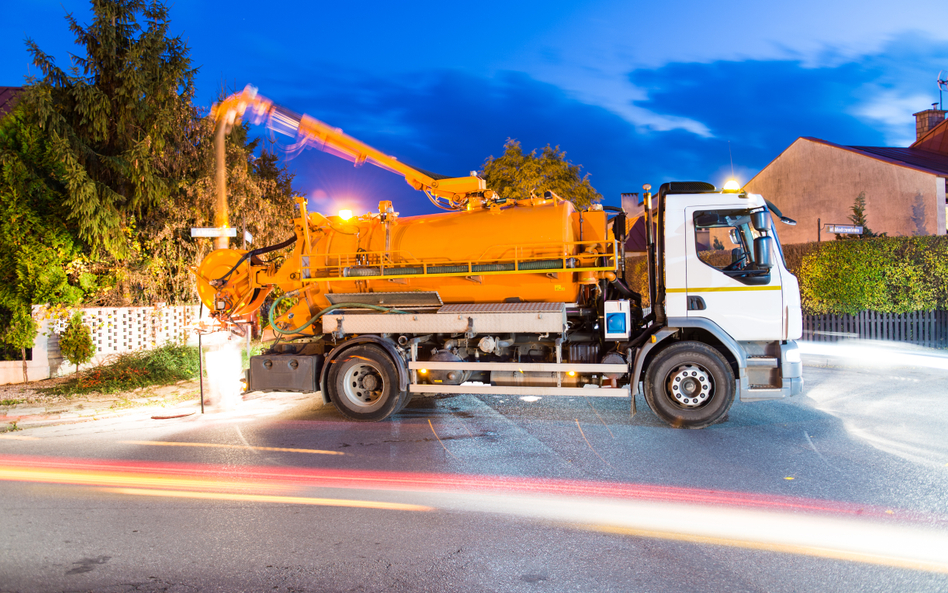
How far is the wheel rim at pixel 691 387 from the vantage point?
702 centimetres

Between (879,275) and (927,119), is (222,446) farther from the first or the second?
(927,119)

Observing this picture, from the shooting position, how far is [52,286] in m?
11.4

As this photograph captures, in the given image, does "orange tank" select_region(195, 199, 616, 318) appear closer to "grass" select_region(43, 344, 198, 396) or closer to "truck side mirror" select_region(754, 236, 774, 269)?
"truck side mirror" select_region(754, 236, 774, 269)

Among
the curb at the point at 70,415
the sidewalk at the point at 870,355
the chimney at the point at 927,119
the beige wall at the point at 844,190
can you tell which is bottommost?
the curb at the point at 70,415

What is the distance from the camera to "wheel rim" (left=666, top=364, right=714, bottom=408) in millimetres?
7020

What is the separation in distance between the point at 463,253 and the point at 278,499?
3929 mm

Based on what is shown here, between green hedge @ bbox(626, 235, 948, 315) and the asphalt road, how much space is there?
766cm

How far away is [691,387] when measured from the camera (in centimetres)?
704

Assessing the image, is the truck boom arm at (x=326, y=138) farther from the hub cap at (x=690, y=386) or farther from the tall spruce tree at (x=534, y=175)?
the tall spruce tree at (x=534, y=175)

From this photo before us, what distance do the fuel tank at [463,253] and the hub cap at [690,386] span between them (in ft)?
5.24

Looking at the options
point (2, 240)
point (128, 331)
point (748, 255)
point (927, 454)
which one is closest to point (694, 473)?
point (927, 454)

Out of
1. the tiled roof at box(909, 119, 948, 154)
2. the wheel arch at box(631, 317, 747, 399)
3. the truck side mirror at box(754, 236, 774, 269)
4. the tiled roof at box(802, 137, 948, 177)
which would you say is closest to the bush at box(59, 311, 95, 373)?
the wheel arch at box(631, 317, 747, 399)

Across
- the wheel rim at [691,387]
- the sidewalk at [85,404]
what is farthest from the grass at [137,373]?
the wheel rim at [691,387]

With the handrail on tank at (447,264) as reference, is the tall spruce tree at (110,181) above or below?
above
